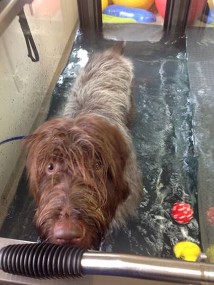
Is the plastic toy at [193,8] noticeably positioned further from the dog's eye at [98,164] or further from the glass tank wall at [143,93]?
the dog's eye at [98,164]

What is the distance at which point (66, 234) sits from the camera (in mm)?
1692

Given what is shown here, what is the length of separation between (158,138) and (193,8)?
2.23 meters

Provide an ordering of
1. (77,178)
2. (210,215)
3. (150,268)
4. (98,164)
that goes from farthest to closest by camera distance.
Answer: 1. (210,215)
2. (98,164)
3. (77,178)
4. (150,268)

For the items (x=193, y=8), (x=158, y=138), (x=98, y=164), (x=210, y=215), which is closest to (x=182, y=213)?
(x=210, y=215)

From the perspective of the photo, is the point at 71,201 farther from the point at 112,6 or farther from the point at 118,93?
the point at 112,6

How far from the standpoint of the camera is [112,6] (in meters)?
5.20

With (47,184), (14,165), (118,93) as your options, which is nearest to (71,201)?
(47,184)

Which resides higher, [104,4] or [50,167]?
[50,167]

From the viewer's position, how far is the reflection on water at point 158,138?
288 cm

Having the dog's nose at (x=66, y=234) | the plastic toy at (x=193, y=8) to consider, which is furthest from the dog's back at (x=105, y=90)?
the plastic toy at (x=193, y=8)

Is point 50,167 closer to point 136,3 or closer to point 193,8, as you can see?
point 193,8

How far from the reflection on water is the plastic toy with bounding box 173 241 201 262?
2.5 inches

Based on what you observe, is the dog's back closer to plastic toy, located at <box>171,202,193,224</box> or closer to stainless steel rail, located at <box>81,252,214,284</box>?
plastic toy, located at <box>171,202,193,224</box>

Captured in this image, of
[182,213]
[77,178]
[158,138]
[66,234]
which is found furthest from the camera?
[158,138]
